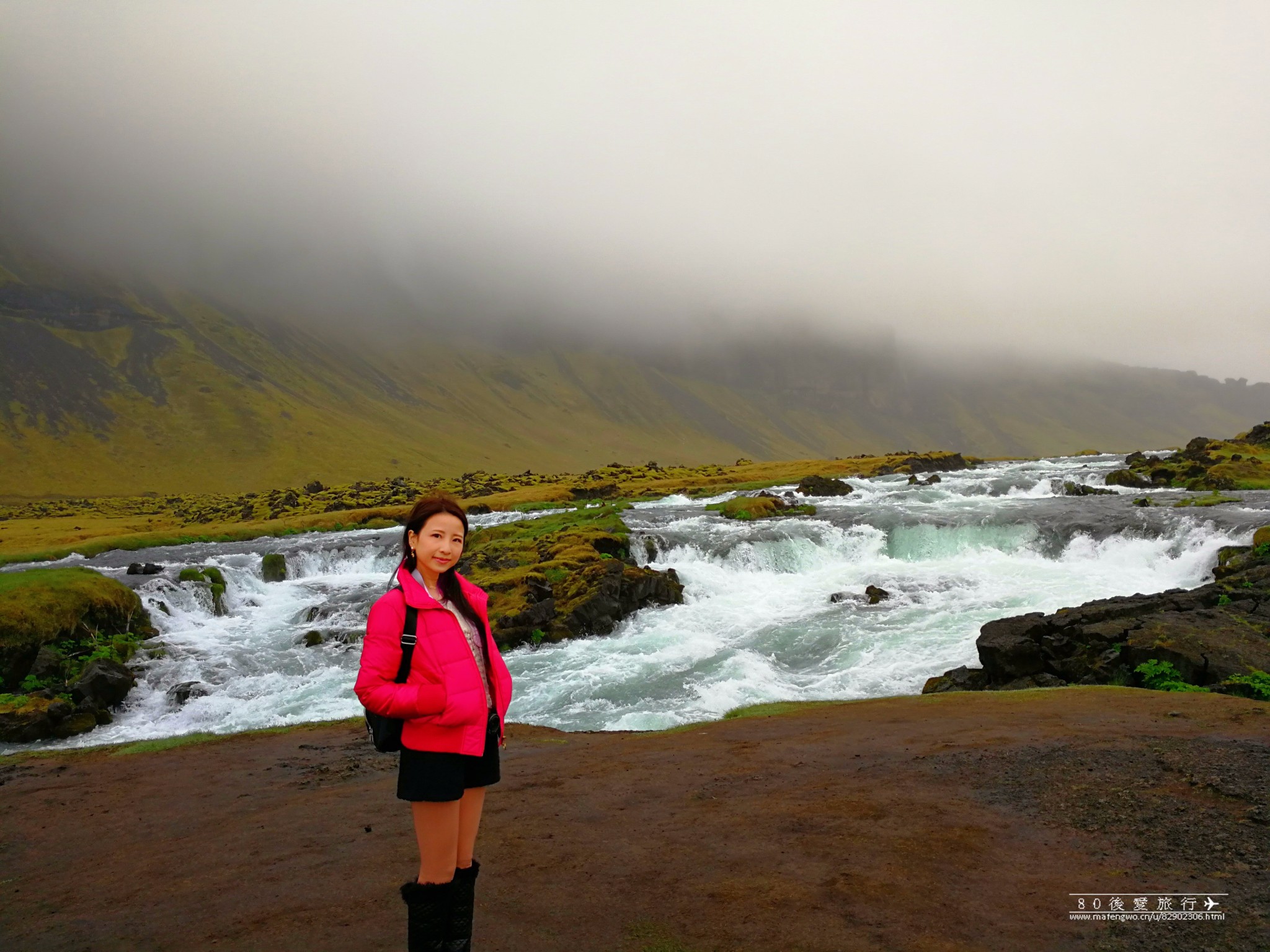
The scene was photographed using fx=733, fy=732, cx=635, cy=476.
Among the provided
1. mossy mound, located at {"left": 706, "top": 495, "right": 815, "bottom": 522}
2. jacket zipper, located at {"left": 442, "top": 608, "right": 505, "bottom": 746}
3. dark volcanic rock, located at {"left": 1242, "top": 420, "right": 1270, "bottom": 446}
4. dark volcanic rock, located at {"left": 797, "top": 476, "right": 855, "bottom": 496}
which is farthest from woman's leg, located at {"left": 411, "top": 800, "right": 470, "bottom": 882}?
dark volcanic rock, located at {"left": 1242, "top": 420, "right": 1270, "bottom": 446}

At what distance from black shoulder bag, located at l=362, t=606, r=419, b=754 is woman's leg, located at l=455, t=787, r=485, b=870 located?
73 centimetres

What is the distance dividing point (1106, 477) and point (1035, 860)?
232ft

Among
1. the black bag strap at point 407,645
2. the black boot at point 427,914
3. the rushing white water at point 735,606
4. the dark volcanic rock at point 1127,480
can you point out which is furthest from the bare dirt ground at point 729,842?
the dark volcanic rock at point 1127,480

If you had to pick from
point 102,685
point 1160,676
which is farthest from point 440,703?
point 102,685

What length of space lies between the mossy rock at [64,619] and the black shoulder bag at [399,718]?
23807mm

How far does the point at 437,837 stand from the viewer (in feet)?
17.4

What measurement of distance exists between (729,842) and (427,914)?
183 inches

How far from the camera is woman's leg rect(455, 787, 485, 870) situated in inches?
215

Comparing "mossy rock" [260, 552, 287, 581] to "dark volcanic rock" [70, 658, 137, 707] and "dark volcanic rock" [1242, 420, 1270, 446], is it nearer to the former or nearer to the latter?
"dark volcanic rock" [70, 658, 137, 707]

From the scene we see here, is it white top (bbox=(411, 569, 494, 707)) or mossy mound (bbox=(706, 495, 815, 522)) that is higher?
white top (bbox=(411, 569, 494, 707))

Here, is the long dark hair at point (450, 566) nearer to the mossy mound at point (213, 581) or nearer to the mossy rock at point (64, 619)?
the mossy rock at point (64, 619)

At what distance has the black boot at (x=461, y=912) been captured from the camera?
5422mm

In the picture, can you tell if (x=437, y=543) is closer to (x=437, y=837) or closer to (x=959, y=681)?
(x=437, y=837)

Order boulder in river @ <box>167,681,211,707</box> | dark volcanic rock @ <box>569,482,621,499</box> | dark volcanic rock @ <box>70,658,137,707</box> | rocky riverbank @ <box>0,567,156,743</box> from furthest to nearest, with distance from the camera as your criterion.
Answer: dark volcanic rock @ <box>569,482,621,499</box>
boulder in river @ <box>167,681,211,707</box>
dark volcanic rock @ <box>70,658,137,707</box>
rocky riverbank @ <box>0,567,156,743</box>
